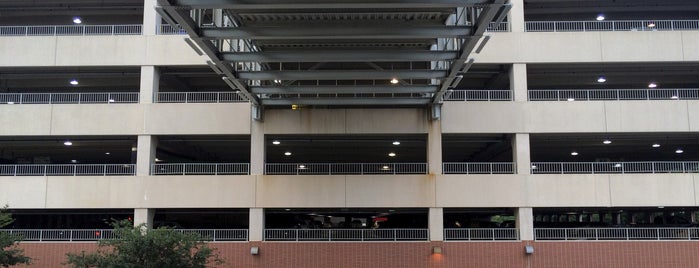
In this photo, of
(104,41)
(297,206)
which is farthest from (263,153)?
(104,41)

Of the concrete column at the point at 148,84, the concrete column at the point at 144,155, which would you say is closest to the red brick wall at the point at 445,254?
the concrete column at the point at 144,155

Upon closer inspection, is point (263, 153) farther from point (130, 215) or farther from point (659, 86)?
point (659, 86)

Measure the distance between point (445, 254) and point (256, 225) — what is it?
26.7 feet

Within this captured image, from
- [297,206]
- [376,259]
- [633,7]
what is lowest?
[376,259]

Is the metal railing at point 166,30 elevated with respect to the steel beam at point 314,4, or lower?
elevated

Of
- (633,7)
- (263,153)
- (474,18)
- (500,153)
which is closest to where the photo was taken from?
(474,18)

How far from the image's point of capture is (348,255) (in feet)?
86.2

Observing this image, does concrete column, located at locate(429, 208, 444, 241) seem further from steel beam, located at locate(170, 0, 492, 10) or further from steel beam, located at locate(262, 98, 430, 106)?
steel beam, located at locate(170, 0, 492, 10)

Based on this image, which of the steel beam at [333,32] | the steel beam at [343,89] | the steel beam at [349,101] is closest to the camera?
the steel beam at [333,32]

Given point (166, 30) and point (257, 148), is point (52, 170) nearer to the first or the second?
point (166, 30)

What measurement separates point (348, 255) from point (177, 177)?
814 cm

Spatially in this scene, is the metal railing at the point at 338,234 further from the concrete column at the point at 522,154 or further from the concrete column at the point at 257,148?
→ the concrete column at the point at 522,154

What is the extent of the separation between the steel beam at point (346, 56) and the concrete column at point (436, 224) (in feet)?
30.8

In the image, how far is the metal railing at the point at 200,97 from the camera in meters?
28.2
